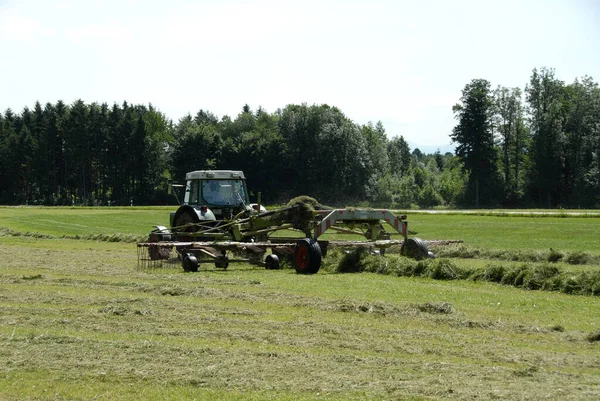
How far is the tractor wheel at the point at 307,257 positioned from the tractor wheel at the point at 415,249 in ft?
9.09

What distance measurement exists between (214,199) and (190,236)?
7.60ft

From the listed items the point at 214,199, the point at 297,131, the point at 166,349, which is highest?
the point at 297,131

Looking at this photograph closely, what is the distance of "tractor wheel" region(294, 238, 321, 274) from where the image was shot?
61.1ft

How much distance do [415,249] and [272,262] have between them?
3707 mm

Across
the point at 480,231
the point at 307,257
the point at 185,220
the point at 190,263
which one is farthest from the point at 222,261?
the point at 480,231

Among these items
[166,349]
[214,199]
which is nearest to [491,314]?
[166,349]

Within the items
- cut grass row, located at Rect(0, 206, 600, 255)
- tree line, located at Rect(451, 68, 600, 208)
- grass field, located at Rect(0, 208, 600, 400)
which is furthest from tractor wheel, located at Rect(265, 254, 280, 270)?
tree line, located at Rect(451, 68, 600, 208)

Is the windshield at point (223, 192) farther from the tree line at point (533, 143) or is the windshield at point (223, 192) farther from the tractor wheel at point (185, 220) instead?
the tree line at point (533, 143)

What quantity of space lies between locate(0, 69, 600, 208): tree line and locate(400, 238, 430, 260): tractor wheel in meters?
62.0

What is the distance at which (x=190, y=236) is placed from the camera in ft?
74.3

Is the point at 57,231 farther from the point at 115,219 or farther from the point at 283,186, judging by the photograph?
the point at 283,186

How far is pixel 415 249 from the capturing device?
2034cm

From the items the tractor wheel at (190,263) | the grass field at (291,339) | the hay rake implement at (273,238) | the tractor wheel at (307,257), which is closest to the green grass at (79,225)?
the hay rake implement at (273,238)

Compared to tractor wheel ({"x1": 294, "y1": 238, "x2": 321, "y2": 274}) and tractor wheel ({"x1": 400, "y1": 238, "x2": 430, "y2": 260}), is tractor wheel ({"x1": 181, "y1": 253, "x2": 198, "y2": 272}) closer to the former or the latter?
tractor wheel ({"x1": 294, "y1": 238, "x2": 321, "y2": 274})
